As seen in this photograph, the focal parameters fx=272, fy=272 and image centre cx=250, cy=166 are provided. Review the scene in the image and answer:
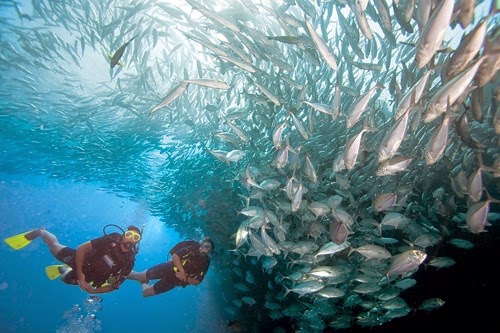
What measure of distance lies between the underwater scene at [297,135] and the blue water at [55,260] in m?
22.6

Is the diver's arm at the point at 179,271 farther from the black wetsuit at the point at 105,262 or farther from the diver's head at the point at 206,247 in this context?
the black wetsuit at the point at 105,262

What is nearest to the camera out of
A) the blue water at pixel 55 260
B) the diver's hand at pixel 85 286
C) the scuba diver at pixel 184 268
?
the diver's hand at pixel 85 286

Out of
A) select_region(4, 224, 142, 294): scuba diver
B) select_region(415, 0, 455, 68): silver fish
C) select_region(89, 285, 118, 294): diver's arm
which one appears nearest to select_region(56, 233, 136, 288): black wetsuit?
select_region(4, 224, 142, 294): scuba diver

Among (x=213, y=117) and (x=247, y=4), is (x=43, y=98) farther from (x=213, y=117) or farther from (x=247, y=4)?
(x=247, y=4)

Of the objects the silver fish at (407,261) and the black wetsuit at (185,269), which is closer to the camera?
the silver fish at (407,261)

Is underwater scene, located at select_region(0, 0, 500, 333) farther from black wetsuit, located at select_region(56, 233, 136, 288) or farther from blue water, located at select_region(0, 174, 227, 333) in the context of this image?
blue water, located at select_region(0, 174, 227, 333)

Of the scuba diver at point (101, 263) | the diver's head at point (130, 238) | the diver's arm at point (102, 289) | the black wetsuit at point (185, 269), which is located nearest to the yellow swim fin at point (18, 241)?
the scuba diver at point (101, 263)

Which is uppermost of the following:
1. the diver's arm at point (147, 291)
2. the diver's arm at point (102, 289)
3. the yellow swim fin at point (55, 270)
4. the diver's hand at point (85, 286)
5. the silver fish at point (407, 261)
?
the silver fish at point (407, 261)

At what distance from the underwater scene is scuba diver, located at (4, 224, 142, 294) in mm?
155

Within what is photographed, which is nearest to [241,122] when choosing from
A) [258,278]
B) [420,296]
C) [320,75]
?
[320,75]

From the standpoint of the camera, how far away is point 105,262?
6418mm

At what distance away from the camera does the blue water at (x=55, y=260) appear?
158 ft

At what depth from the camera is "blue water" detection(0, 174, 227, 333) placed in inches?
1892

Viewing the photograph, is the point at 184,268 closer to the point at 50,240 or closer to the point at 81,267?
the point at 81,267
